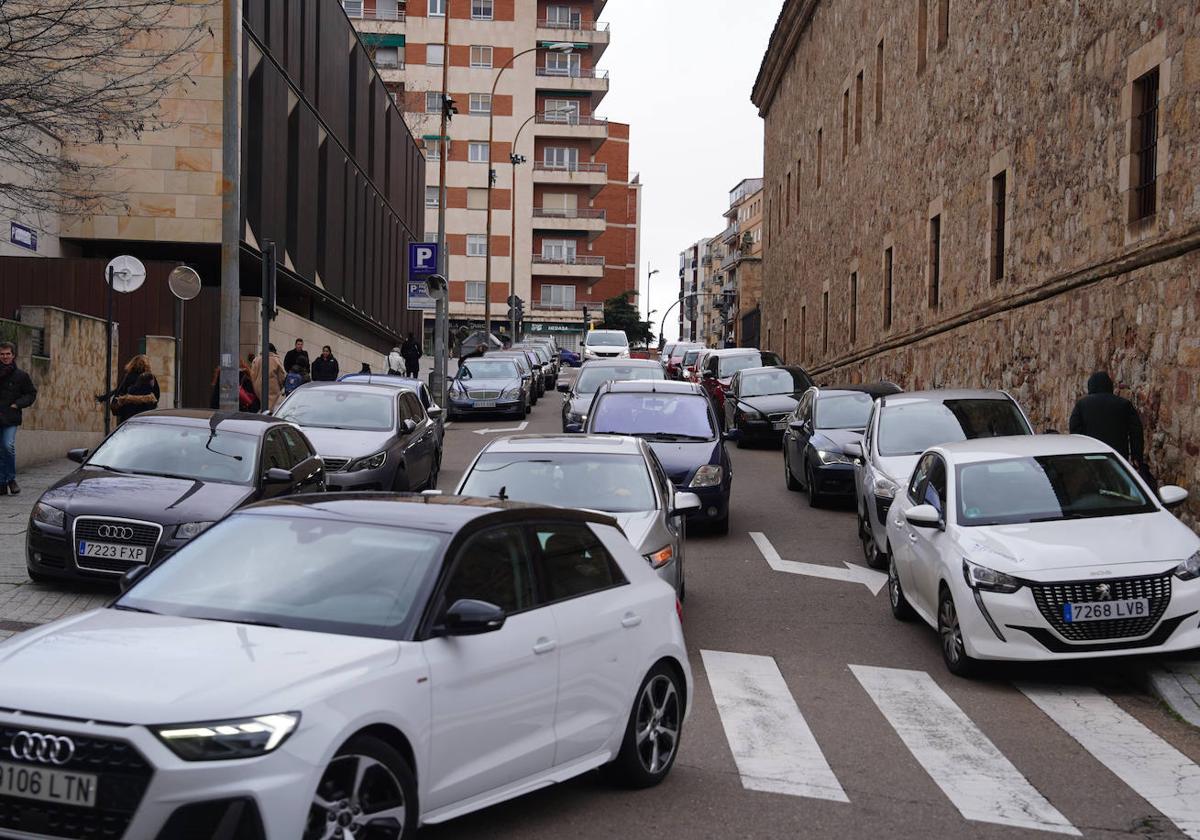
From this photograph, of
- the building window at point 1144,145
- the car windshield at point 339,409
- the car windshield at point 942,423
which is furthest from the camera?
the car windshield at point 339,409

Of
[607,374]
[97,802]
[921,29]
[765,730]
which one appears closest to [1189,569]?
[765,730]

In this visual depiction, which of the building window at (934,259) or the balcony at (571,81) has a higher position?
the balcony at (571,81)

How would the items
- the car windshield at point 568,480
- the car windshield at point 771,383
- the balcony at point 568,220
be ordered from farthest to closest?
the balcony at point 568,220 < the car windshield at point 771,383 < the car windshield at point 568,480

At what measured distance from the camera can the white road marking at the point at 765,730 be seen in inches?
277

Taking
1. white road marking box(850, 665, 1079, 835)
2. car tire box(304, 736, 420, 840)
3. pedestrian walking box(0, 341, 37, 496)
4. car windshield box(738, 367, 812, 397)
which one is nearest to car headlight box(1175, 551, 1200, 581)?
white road marking box(850, 665, 1079, 835)

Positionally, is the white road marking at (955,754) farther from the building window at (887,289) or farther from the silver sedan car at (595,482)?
the building window at (887,289)

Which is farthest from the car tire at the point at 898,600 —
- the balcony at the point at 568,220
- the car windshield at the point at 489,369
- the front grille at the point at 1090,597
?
the balcony at the point at 568,220

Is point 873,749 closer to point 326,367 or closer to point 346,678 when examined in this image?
point 346,678

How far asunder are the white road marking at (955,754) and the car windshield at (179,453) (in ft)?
19.4

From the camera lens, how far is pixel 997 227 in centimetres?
2291

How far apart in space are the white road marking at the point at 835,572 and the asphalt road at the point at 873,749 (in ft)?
2.89

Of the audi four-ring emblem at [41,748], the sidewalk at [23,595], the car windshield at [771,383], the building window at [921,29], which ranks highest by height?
the building window at [921,29]

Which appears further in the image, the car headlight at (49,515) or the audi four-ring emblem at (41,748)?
the car headlight at (49,515)

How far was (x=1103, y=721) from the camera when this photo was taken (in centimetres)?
869
